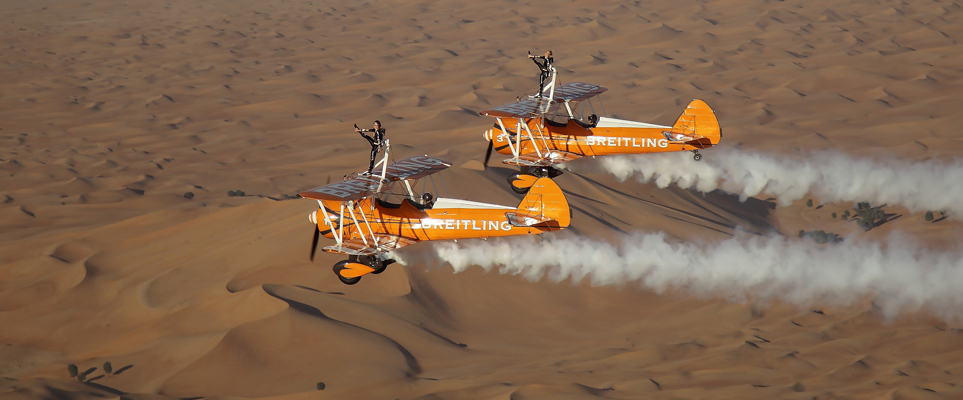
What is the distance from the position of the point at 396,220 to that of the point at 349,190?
194 cm

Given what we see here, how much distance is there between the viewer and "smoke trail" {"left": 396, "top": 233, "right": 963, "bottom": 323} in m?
23.9

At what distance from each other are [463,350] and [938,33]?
53521 mm

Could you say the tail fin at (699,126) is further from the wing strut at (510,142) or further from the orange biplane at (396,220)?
the orange biplane at (396,220)

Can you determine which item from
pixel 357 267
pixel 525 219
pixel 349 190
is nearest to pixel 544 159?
pixel 525 219

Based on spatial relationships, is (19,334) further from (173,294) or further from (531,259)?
(531,259)

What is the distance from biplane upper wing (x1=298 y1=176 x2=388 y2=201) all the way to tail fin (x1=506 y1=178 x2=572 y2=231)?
12.2 ft

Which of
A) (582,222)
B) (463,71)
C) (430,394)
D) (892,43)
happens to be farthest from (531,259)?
(892,43)

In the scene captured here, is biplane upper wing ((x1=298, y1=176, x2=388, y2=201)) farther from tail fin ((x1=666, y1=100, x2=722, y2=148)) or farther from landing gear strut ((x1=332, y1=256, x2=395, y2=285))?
tail fin ((x1=666, y1=100, x2=722, y2=148))

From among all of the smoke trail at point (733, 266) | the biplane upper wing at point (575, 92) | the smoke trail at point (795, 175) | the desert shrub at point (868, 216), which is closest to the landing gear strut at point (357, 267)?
the smoke trail at point (733, 266)

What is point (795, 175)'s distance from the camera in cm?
3634

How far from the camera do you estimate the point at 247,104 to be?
55.8m

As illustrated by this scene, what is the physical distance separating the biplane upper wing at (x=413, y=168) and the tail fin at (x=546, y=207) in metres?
2.64

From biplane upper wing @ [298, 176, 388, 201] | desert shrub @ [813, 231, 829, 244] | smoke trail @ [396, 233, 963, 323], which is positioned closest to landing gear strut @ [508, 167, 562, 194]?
smoke trail @ [396, 233, 963, 323]

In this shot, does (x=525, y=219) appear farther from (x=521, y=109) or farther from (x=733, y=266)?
(x=521, y=109)
